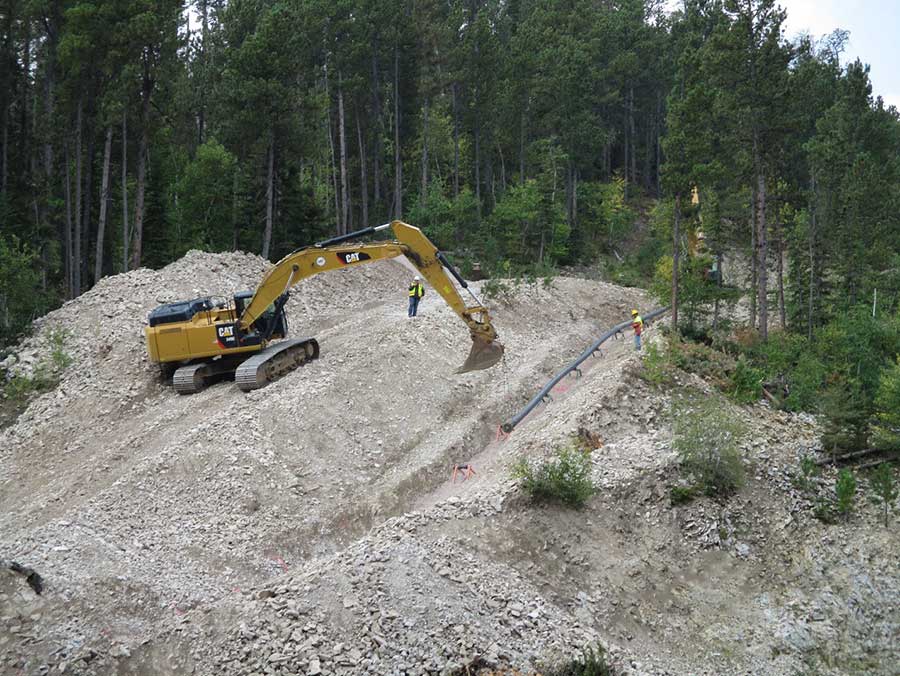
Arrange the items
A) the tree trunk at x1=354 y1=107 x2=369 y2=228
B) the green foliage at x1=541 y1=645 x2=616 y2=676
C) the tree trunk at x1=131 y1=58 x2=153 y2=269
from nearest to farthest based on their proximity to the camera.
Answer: the green foliage at x1=541 y1=645 x2=616 y2=676, the tree trunk at x1=131 y1=58 x2=153 y2=269, the tree trunk at x1=354 y1=107 x2=369 y2=228

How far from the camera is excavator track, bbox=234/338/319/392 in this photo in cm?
1906

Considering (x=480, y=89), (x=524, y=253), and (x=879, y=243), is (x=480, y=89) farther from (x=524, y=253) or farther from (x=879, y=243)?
(x=879, y=243)

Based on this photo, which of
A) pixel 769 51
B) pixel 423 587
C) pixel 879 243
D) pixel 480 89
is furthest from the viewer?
pixel 480 89

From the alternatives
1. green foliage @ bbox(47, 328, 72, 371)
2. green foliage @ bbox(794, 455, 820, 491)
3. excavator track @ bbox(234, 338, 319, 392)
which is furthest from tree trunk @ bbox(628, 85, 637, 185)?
green foliage @ bbox(794, 455, 820, 491)

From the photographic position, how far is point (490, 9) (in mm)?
58781

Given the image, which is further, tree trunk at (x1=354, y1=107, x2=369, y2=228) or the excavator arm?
tree trunk at (x1=354, y1=107, x2=369, y2=228)

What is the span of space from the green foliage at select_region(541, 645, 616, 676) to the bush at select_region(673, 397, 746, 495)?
16.8 ft

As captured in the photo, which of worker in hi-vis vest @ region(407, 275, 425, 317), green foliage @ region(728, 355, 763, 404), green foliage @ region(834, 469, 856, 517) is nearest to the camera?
green foliage @ region(834, 469, 856, 517)

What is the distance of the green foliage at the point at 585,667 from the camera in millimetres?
11633

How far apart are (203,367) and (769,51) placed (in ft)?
59.3

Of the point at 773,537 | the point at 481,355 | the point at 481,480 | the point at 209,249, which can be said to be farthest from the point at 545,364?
the point at 209,249

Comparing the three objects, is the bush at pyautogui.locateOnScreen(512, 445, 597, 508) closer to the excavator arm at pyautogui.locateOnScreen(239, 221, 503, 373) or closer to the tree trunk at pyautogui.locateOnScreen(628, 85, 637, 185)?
the excavator arm at pyautogui.locateOnScreen(239, 221, 503, 373)

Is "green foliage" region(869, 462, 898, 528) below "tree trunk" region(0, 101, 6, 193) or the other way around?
below

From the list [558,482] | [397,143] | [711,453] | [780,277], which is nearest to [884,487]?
[711,453]
